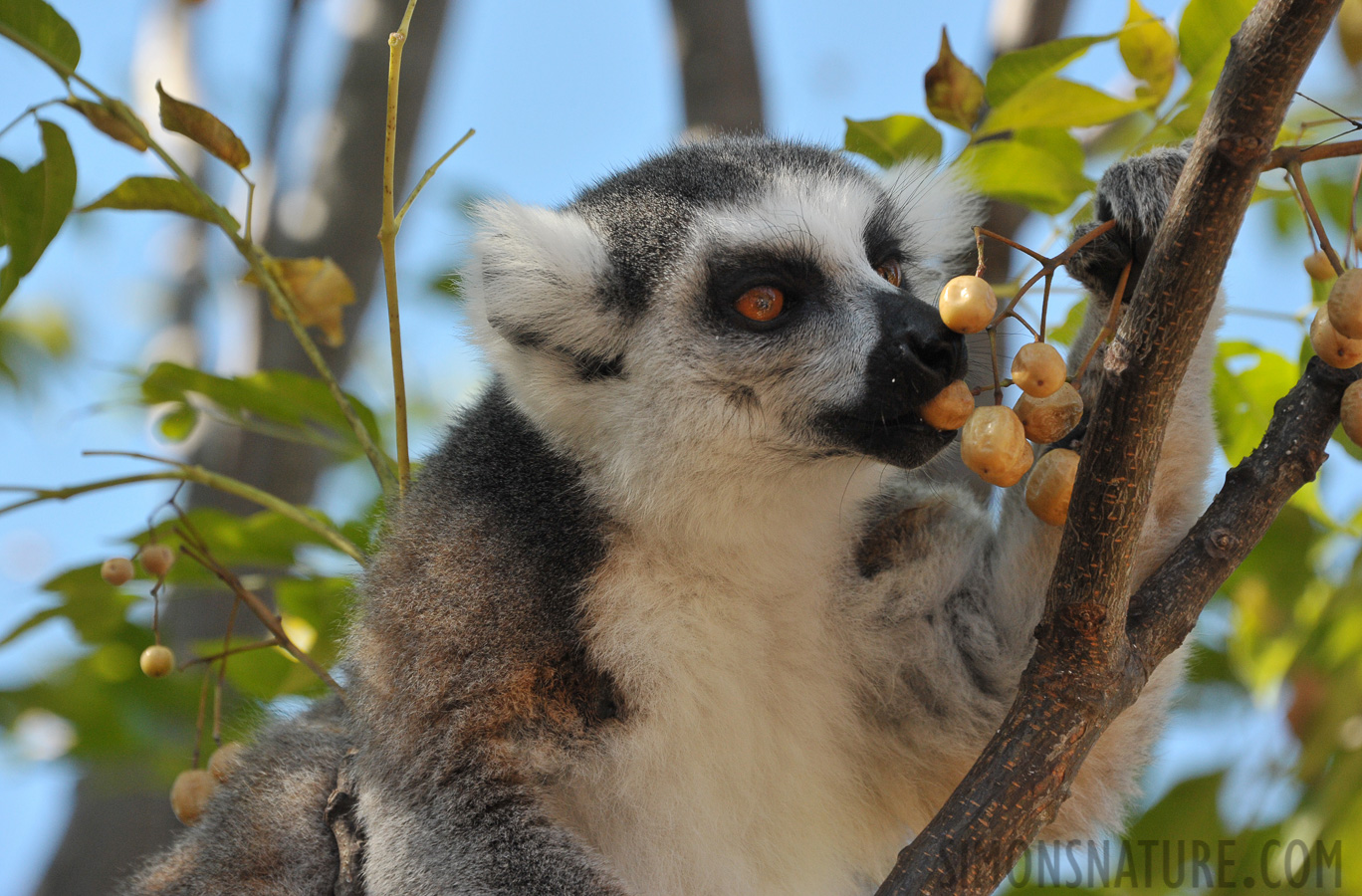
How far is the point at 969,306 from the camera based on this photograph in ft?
7.32

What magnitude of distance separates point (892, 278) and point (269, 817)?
2.39 meters

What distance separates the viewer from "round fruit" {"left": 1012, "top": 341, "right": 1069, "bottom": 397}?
2.12 meters

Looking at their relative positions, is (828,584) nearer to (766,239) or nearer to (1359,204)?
(766,239)

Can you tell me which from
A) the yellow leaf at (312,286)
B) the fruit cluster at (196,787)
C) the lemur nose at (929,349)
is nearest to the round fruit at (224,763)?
the fruit cluster at (196,787)

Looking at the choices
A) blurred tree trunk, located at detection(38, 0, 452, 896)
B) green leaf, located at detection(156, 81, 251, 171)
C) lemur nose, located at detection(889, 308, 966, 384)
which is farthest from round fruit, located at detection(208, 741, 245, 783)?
blurred tree trunk, located at detection(38, 0, 452, 896)

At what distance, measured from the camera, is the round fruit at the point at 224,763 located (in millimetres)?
3217

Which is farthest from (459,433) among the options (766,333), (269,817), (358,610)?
(269,817)

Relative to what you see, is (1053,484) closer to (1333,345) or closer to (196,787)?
(1333,345)

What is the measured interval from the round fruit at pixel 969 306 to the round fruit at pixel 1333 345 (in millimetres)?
571

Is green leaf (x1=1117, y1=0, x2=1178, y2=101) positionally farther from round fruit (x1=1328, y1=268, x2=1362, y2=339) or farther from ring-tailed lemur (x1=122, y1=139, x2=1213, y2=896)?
round fruit (x1=1328, y1=268, x2=1362, y2=339)

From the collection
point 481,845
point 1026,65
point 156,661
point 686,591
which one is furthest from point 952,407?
point 156,661

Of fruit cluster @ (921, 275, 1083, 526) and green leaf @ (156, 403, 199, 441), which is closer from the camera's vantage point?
fruit cluster @ (921, 275, 1083, 526)

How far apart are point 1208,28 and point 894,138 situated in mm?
858

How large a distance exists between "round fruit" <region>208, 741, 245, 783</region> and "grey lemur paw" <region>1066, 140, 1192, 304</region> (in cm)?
261
